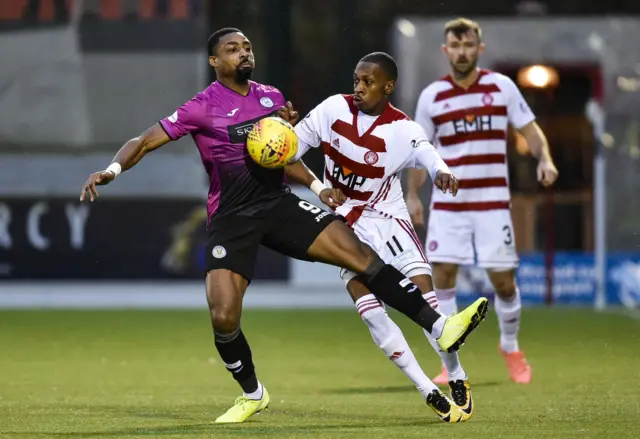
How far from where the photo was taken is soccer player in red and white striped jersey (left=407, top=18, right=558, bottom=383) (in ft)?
33.1

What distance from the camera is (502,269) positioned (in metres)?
10.2

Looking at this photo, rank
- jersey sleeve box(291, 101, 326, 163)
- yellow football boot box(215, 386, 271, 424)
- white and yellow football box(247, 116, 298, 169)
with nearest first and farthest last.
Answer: white and yellow football box(247, 116, 298, 169) → yellow football boot box(215, 386, 271, 424) → jersey sleeve box(291, 101, 326, 163)

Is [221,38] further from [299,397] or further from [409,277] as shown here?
[299,397]

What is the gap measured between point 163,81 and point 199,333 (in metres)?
5.11

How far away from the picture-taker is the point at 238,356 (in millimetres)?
8078

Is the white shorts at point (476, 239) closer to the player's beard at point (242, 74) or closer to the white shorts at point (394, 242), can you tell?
the white shorts at point (394, 242)

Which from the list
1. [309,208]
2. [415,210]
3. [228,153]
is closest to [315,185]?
[309,208]

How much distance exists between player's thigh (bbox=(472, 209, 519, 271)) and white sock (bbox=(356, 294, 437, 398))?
2.21 m

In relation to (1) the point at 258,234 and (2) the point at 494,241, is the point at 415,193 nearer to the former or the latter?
(2) the point at 494,241

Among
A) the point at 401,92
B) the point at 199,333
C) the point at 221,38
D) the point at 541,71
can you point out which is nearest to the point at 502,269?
the point at 221,38

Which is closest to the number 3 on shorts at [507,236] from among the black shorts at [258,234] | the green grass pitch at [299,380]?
the green grass pitch at [299,380]

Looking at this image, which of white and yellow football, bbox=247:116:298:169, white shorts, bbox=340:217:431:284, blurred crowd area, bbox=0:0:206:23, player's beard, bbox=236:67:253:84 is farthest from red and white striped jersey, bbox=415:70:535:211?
blurred crowd area, bbox=0:0:206:23

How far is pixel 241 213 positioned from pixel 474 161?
8.53 ft

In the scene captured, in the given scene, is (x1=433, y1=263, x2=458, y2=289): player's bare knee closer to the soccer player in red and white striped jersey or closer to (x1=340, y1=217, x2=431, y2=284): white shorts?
the soccer player in red and white striped jersey
